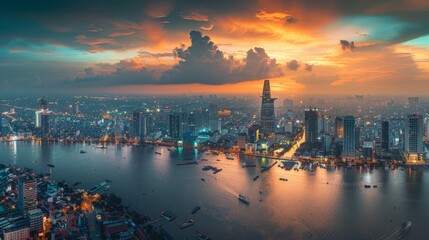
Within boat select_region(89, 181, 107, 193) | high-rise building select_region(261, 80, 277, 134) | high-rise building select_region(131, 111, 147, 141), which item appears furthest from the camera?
high-rise building select_region(261, 80, 277, 134)

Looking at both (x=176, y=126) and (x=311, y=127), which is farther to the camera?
(x=176, y=126)

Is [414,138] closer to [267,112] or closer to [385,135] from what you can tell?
[385,135]

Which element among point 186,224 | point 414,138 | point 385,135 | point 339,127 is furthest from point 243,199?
point 339,127

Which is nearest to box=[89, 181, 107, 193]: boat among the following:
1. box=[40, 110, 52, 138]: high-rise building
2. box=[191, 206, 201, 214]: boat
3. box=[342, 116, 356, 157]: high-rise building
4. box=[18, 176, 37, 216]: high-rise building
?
box=[18, 176, 37, 216]: high-rise building

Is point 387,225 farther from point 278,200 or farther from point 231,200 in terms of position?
point 231,200

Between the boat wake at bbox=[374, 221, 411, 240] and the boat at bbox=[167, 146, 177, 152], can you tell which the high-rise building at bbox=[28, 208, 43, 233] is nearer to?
the boat wake at bbox=[374, 221, 411, 240]

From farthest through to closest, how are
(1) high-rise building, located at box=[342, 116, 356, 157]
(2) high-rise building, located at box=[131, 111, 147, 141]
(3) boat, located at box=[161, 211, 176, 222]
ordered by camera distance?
1. (2) high-rise building, located at box=[131, 111, 147, 141]
2. (1) high-rise building, located at box=[342, 116, 356, 157]
3. (3) boat, located at box=[161, 211, 176, 222]

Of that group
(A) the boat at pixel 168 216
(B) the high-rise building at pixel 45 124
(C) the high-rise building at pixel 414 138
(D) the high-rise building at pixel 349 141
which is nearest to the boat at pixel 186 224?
(A) the boat at pixel 168 216
